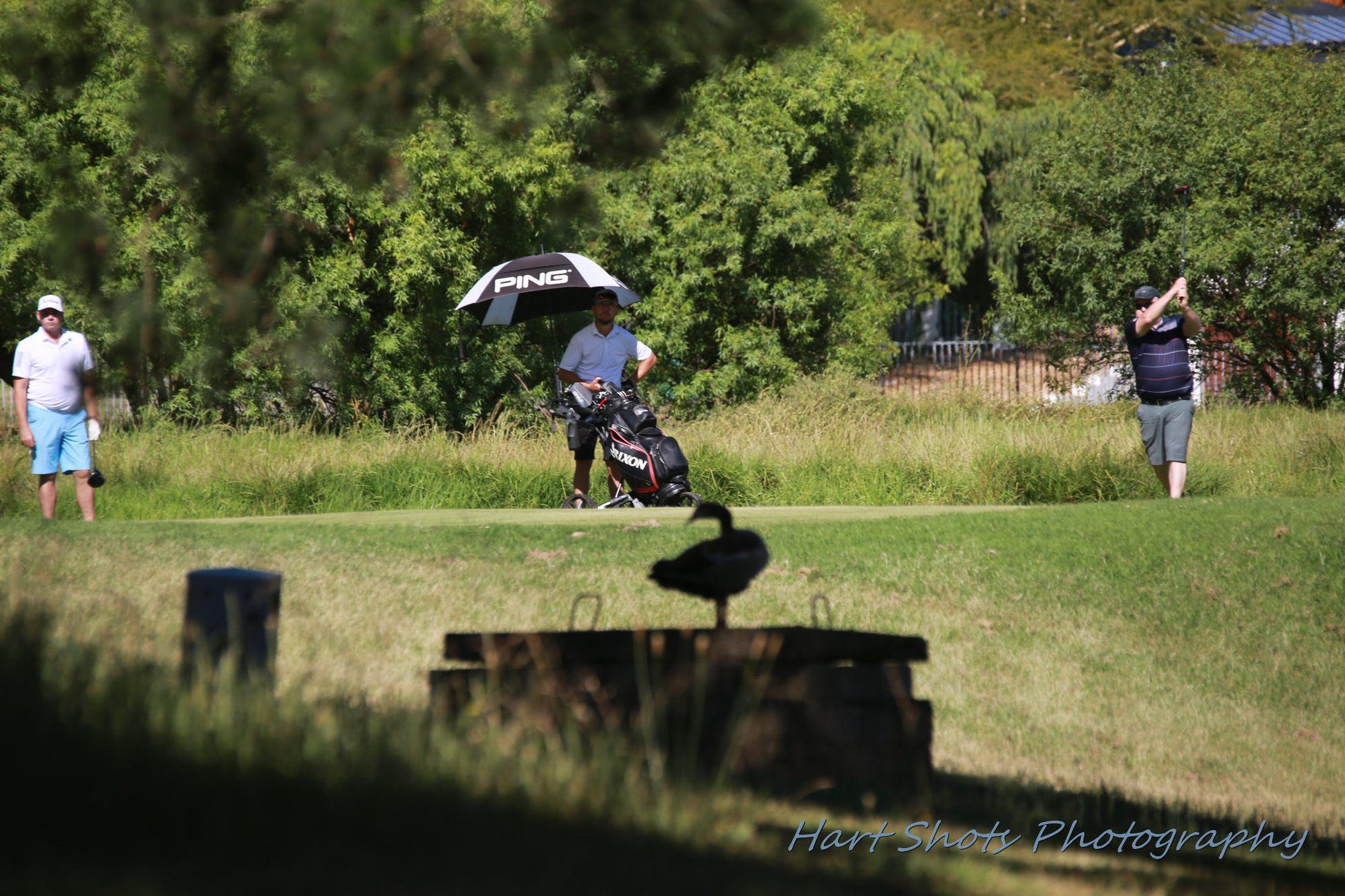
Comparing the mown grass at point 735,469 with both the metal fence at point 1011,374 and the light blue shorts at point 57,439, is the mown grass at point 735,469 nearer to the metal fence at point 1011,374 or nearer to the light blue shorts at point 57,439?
the light blue shorts at point 57,439

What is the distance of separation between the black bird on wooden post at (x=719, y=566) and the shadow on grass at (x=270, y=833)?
1653mm

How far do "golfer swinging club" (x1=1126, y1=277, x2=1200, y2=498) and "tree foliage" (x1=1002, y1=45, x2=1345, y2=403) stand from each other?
39.4 ft

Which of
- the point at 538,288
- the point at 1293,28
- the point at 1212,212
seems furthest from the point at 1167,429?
the point at 1293,28

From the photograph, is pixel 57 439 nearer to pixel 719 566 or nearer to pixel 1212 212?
pixel 719 566

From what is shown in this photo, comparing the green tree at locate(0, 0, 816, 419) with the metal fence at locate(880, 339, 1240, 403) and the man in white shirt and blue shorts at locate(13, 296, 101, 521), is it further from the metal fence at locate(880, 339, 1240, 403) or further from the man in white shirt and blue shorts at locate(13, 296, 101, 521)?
the metal fence at locate(880, 339, 1240, 403)

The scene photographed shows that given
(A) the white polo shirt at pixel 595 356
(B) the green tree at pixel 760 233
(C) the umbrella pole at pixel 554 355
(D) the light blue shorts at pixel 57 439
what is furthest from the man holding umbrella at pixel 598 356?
(B) the green tree at pixel 760 233

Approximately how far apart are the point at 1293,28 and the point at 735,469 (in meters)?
32.8

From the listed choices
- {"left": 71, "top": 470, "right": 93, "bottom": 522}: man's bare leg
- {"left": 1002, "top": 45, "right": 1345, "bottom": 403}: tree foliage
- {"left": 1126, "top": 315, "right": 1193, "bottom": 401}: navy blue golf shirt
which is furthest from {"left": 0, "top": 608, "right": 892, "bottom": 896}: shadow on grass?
{"left": 1002, "top": 45, "right": 1345, "bottom": 403}: tree foliage

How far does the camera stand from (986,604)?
8992 millimetres

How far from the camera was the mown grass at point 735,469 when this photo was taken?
45.6ft

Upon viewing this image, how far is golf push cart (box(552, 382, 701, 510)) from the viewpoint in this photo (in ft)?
39.4

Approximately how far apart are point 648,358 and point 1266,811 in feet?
24.9

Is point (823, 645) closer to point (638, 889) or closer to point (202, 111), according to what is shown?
point (638, 889)

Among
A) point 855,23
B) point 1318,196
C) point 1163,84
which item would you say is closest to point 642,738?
point 1318,196
